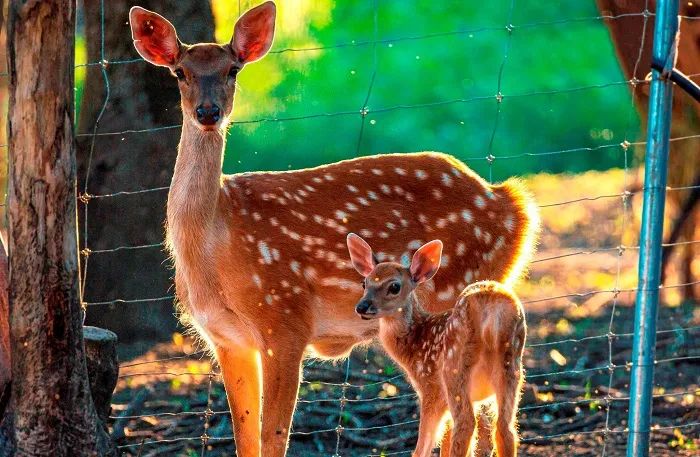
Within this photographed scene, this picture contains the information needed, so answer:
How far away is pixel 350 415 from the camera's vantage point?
6684mm

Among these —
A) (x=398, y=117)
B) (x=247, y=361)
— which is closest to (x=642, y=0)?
(x=247, y=361)

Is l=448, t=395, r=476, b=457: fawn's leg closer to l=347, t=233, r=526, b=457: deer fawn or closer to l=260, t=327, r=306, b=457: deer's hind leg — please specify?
l=347, t=233, r=526, b=457: deer fawn

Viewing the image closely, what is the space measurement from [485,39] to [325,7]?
15.3ft

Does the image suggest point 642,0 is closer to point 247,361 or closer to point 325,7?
point 325,7

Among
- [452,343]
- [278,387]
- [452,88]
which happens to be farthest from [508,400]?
[452,88]

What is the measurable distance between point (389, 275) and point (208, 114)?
3.02ft

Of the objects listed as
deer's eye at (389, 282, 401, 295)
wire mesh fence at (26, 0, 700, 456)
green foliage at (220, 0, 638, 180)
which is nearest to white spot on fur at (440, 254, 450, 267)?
wire mesh fence at (26, 0, 700, 456)

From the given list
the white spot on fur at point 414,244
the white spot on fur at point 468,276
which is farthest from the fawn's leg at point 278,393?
the white spot on fur at point 468,276

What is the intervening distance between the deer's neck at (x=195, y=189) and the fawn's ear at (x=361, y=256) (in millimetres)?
577

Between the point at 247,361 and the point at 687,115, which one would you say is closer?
the point at 247,361

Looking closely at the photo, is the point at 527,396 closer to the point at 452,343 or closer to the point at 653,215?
the point at 653,215

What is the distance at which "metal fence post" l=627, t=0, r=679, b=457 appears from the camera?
5.21 m

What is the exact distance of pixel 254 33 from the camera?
513 centimetres

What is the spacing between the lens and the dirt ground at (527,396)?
20.4ft
